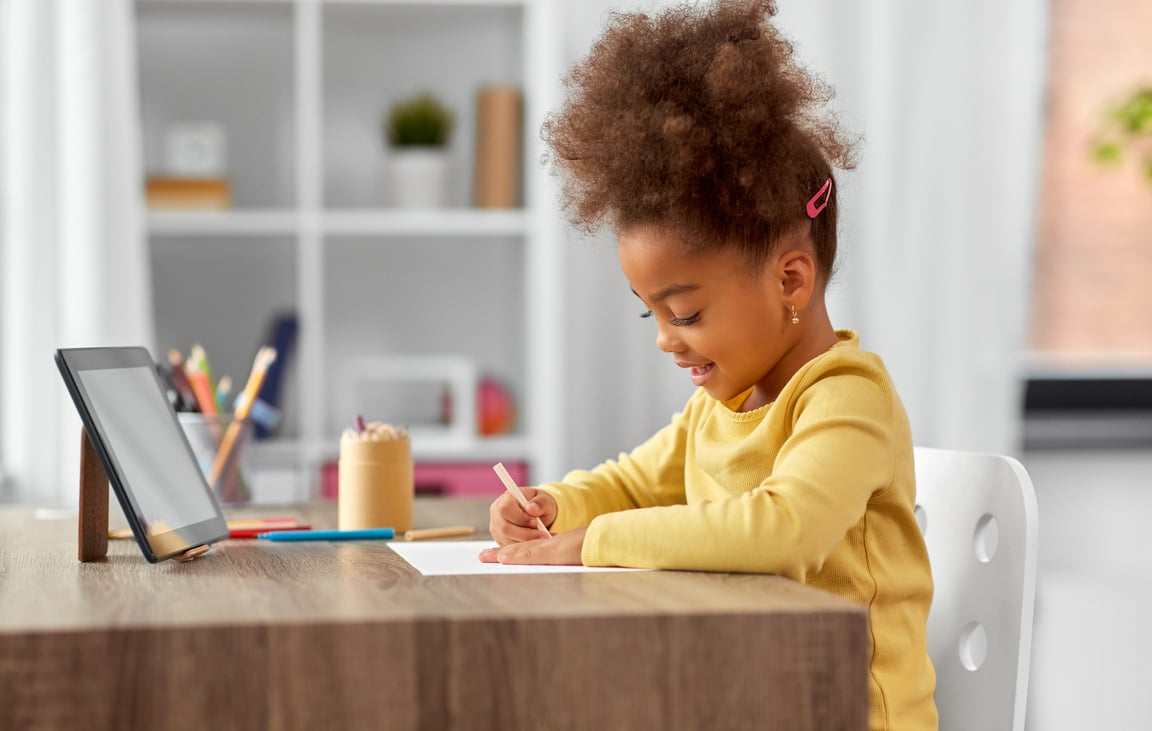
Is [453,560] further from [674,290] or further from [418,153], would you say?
[418,153]

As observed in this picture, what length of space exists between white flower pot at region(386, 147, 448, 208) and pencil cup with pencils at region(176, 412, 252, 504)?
109 centimetres

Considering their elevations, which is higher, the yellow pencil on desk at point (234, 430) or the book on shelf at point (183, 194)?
the book on shelf at point (183, 194)

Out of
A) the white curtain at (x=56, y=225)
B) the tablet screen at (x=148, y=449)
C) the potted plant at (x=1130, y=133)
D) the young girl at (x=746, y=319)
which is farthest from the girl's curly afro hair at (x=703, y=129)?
the potted plant at (x=1130, y=133)

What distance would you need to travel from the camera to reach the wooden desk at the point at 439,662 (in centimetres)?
63

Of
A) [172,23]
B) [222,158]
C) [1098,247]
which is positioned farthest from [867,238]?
[172,23]

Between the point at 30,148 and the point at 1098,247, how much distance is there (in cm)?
208

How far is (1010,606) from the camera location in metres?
0.98

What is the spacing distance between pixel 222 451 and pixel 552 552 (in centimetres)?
61

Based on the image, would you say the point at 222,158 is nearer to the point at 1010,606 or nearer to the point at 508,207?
the point at 508,207

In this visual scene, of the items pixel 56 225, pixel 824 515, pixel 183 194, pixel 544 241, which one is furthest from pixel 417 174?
pixel 824 515

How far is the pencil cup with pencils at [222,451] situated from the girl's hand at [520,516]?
42 centimetres

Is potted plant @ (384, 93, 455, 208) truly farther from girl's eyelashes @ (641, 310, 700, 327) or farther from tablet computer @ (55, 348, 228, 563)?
girl's eyelashes @ (641, 310, 700, 327)

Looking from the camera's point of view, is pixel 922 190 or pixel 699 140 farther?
pixel 922 190

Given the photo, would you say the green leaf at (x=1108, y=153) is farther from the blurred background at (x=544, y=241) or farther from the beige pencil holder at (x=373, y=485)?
the beige pencil holder at (x=373, y=485)
